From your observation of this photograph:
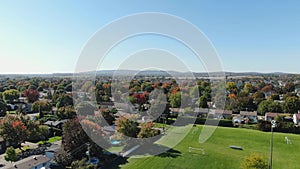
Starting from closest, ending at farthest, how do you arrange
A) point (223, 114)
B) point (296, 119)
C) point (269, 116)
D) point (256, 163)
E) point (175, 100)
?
point (256, 163) → point (296, 119) → point (269, 116) → point (223, 114) → point (175, 100)

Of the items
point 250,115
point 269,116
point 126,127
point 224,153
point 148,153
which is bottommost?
point 224,153

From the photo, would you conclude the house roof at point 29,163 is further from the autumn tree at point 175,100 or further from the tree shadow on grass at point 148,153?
the autumn tree at point 175,100

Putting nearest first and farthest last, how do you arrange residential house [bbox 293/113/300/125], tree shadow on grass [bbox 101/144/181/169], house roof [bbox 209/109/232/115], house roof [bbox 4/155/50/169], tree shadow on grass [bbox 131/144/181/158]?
house roof [bbox 4/155/50/169] → tree shadow on grass [bbox 101/144/181/169] → tree shadow on grass [bbox 131/144/181/158] → residential house [bbox 293/113/300/125] → house roof [bbox 209/109/232/115]

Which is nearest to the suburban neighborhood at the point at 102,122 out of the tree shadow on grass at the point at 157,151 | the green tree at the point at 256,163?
the tree shadow on grass at the point at 157,151

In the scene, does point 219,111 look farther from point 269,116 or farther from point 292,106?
point 292,106

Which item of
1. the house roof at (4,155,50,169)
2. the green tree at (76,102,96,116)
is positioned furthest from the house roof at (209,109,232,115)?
the house roof at (4,155,50,169)

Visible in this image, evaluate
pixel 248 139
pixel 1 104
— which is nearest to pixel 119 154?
pixel 248 139

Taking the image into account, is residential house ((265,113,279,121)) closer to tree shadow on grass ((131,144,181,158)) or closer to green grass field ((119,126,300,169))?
green grass field ((119,126,300,169))

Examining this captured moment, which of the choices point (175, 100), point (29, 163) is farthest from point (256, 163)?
point (175, 100)

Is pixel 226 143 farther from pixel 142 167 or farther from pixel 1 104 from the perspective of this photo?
pixel 1 104
